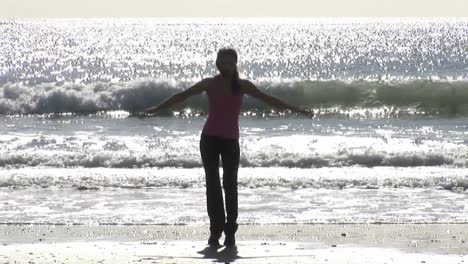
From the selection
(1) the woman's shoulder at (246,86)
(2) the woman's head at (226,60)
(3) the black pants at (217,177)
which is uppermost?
(2) the woman's head at (226,60)

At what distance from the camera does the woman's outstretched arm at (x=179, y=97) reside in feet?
26.0

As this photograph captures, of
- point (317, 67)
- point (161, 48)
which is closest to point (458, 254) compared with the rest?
point (317, 67)

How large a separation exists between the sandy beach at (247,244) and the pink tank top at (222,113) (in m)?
0.86

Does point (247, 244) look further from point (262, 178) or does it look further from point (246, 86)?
point (262, 178)

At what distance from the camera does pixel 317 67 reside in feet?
217

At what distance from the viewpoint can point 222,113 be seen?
8.27 meters

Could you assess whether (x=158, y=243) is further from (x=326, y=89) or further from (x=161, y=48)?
(x=161, y=48)

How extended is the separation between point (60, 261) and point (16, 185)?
16.4 ft

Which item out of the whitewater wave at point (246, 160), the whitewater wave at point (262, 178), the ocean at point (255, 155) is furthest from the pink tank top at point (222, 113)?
the whitewater wave at point (246, 160)

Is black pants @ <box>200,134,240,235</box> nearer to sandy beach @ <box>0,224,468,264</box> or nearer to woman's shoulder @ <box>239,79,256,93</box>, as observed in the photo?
sandy beach @ <box>0,224,468,264</box>

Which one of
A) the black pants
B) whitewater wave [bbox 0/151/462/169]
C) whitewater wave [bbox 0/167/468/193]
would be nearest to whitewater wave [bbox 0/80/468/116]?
whitewater wave [bbox 0/151/462/169]

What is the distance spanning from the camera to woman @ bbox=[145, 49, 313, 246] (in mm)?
8195

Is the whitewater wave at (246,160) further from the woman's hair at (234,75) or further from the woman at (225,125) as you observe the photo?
the woman's hair at (234,75)

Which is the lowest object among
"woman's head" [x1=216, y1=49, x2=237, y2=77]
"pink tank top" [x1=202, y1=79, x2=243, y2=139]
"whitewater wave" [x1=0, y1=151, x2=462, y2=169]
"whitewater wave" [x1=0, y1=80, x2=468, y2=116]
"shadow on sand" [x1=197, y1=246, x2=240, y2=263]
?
"shadow on sand" [x1=197, y1=246, x2=240, y2=263]
